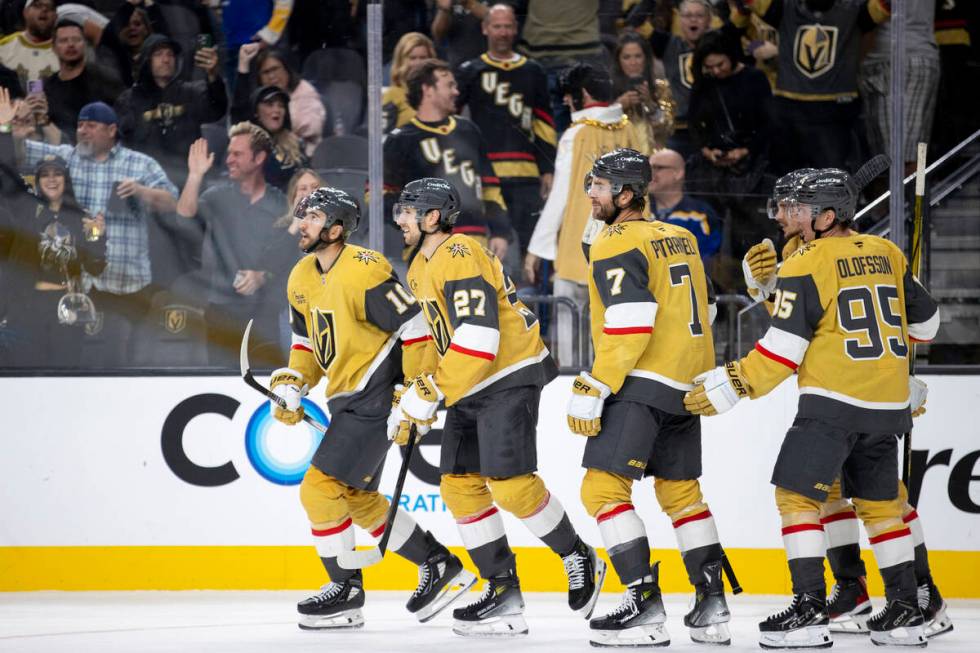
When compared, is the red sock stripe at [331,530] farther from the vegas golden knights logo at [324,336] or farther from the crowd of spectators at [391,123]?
the crowd of spectators at [391,123]

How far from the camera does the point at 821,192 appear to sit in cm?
395

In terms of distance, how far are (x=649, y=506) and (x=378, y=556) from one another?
4.28 ft

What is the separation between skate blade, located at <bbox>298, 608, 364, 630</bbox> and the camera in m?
4.33

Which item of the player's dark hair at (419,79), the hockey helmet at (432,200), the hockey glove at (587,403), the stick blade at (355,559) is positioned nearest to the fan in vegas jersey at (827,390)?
the hockey glove at (587,403)

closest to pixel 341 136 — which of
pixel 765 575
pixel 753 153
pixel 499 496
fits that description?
pixel 753 153

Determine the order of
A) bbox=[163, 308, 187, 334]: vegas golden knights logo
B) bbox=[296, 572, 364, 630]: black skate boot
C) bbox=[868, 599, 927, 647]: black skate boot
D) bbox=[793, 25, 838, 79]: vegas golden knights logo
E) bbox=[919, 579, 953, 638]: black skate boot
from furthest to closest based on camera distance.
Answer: bbox=[793, 25, 838, 79]: vegas golden knights logo → bbox=[163, 308, 187, 334]: vegas golden knights logo → bbox=[296, 572, 364, 630]: black skate boot → bbox=[919, 579, 953, 638]: black skate boot → bbox=[868, 599, 927, 647]: black skate boot

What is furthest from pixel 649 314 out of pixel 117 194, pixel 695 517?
pixel 117 194

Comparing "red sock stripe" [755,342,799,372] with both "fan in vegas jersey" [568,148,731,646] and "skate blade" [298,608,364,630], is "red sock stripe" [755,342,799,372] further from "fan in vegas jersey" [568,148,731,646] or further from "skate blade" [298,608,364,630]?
"skate blade" [298,608,364,630]

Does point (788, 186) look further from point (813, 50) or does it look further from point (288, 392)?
point (813, 50)

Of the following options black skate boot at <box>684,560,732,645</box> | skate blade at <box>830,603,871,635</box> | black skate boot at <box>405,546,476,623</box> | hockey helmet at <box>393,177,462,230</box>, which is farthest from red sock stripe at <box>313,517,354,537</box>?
skate blade at <box>830,603,871,635</box>

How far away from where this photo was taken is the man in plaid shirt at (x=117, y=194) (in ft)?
18.2

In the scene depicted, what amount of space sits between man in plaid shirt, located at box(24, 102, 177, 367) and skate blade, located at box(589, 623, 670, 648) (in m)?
2.66

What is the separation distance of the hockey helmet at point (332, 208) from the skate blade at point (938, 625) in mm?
2324

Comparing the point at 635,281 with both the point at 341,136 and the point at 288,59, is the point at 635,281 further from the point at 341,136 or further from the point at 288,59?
the point at 288,59
